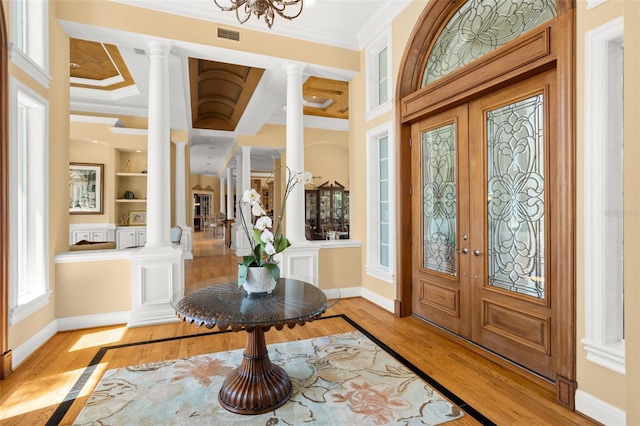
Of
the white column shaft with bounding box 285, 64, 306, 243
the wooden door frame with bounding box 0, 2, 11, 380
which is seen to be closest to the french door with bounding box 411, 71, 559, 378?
the white column shaft with bounding box 285, 64, 306, 243

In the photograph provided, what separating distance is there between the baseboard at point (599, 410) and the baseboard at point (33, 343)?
401cm

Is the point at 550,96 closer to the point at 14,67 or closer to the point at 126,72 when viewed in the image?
the point at 14,67

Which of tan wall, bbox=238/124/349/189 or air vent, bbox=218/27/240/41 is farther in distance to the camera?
tan wall, bbox=238/124/349/189

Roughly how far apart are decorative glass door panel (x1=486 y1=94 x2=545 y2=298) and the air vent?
2.90m

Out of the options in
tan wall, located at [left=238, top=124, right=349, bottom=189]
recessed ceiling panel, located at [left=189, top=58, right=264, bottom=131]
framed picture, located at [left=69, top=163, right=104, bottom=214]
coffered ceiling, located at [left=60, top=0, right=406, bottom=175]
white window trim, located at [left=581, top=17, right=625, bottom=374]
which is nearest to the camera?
white window trim, located at [left=581, top=17, right=625, bottom=374]

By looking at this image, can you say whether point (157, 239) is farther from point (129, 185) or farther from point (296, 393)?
point (129, 185)

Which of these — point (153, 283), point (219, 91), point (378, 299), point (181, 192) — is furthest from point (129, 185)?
point (378, 299)

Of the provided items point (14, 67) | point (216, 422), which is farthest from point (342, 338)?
point (14, 67)

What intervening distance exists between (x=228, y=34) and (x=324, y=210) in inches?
216

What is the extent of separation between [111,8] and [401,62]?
3133 millimetres

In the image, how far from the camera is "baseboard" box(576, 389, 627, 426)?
181 centimetres

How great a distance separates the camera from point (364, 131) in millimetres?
4516

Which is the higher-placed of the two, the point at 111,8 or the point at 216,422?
the point at 111,8

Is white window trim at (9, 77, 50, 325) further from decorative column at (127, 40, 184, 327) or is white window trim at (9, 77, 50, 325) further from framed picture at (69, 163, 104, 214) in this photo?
framed picture at (69, 163, 104, 214)
